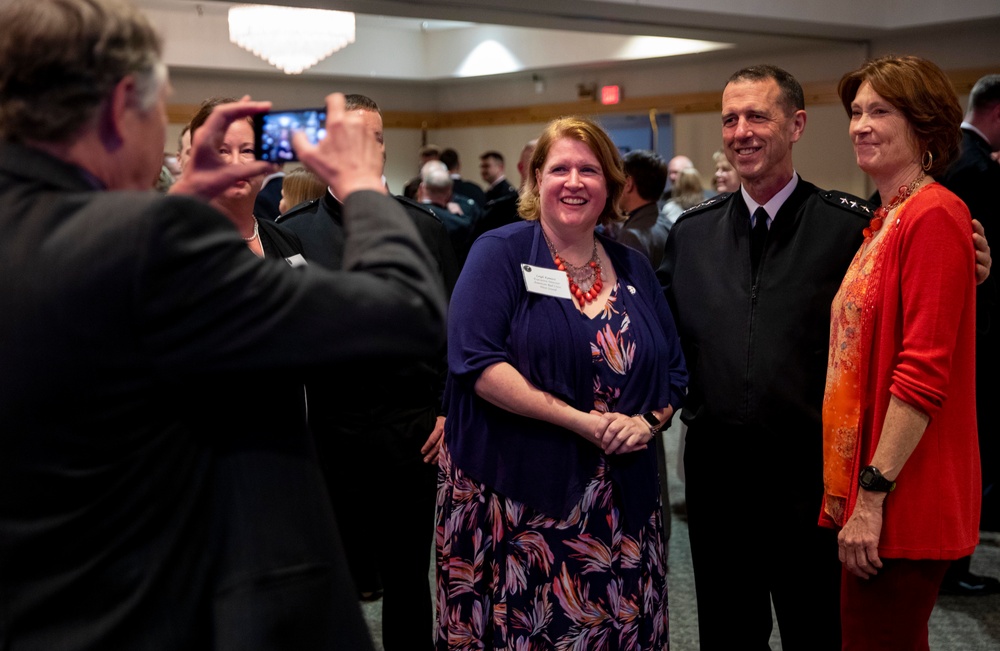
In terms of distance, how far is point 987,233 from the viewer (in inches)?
142

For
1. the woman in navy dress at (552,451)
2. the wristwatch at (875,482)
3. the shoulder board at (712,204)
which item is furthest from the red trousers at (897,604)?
the shoulder board at (712,204)

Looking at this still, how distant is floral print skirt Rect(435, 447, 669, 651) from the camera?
2166 mm

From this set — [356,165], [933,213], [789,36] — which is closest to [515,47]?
[789,36]

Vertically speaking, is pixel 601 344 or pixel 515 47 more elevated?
pixel 515 47

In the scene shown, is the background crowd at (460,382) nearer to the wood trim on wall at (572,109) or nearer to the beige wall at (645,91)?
the beige wall at (645,91)

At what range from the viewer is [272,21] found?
25.3ft

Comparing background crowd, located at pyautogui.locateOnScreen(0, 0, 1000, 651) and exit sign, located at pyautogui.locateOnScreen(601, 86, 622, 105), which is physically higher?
exit sign, located at pyautogui.locateOnScreen(601, 86, 622, 105)

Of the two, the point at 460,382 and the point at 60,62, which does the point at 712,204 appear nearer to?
the point at 460,382

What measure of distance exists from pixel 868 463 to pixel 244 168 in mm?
1444

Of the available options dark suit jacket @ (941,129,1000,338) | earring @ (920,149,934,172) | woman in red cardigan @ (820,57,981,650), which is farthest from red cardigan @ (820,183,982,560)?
dark suit jacket @ (941,129,1000,338)

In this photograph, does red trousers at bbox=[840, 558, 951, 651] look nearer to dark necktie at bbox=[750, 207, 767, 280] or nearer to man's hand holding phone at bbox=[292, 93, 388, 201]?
dark necktie at bbox=[750, 207, 767, 280]

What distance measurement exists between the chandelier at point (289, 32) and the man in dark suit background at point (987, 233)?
5.31 meters

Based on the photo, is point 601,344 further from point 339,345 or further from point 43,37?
point 43,37

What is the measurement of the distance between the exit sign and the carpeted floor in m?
7.71
